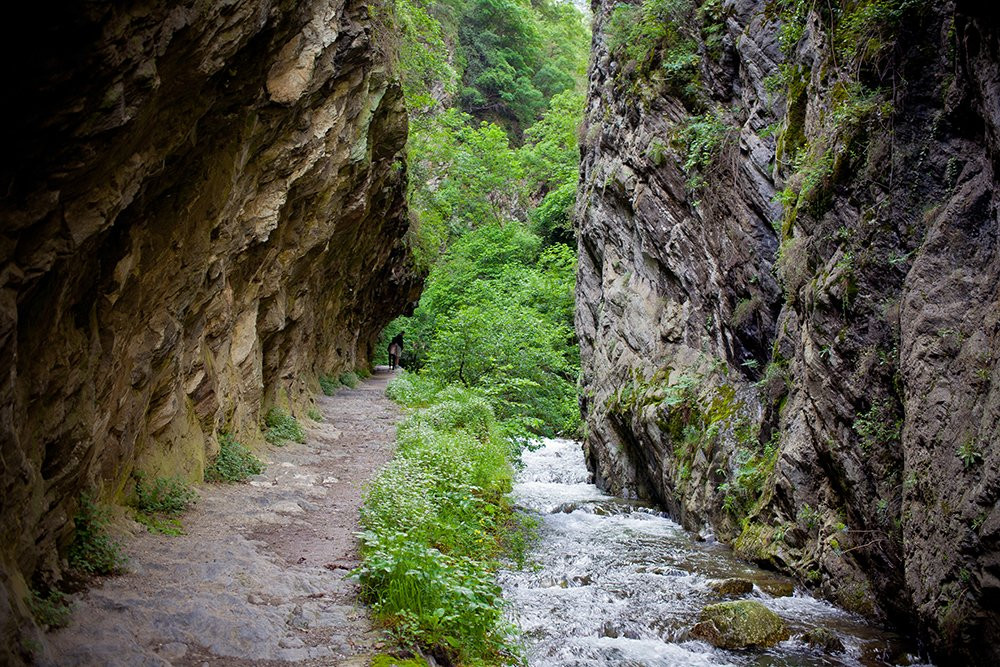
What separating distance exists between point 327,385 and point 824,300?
1659cm

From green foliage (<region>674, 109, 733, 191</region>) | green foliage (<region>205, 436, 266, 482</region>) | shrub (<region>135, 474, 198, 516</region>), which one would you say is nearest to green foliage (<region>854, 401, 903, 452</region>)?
green foliage (<region>674, 109, 733, 191</region>)

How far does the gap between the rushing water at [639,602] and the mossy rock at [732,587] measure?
0.10m

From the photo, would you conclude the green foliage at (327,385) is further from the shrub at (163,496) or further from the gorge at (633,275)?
the shrub at (163,496)

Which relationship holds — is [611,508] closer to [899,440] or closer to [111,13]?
[899,440]

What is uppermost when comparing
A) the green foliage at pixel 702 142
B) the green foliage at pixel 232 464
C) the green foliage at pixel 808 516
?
the green foliage at pixel 702 142

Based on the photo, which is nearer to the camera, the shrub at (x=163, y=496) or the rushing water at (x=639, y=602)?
the rushing water at (x=639, y=602)

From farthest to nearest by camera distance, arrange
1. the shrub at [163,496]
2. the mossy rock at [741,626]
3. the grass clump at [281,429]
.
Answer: the grass clump at [281,429] < the shrub at [163,496] < the mossy rock at [741,626]

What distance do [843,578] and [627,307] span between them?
875 centimetres

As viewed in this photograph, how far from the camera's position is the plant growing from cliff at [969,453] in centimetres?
518

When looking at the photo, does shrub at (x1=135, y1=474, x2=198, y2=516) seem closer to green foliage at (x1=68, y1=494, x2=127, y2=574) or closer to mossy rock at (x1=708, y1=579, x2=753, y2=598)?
green foliage at (x1=68, y1=494, x2=127, y2=574)

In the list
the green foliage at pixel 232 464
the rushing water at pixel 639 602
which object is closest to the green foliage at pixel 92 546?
the green foliage at pixel 232 464

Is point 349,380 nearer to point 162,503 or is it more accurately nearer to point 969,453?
point 162,503

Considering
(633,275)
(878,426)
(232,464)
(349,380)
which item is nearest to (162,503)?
(232,464)

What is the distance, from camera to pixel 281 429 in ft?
40.8
